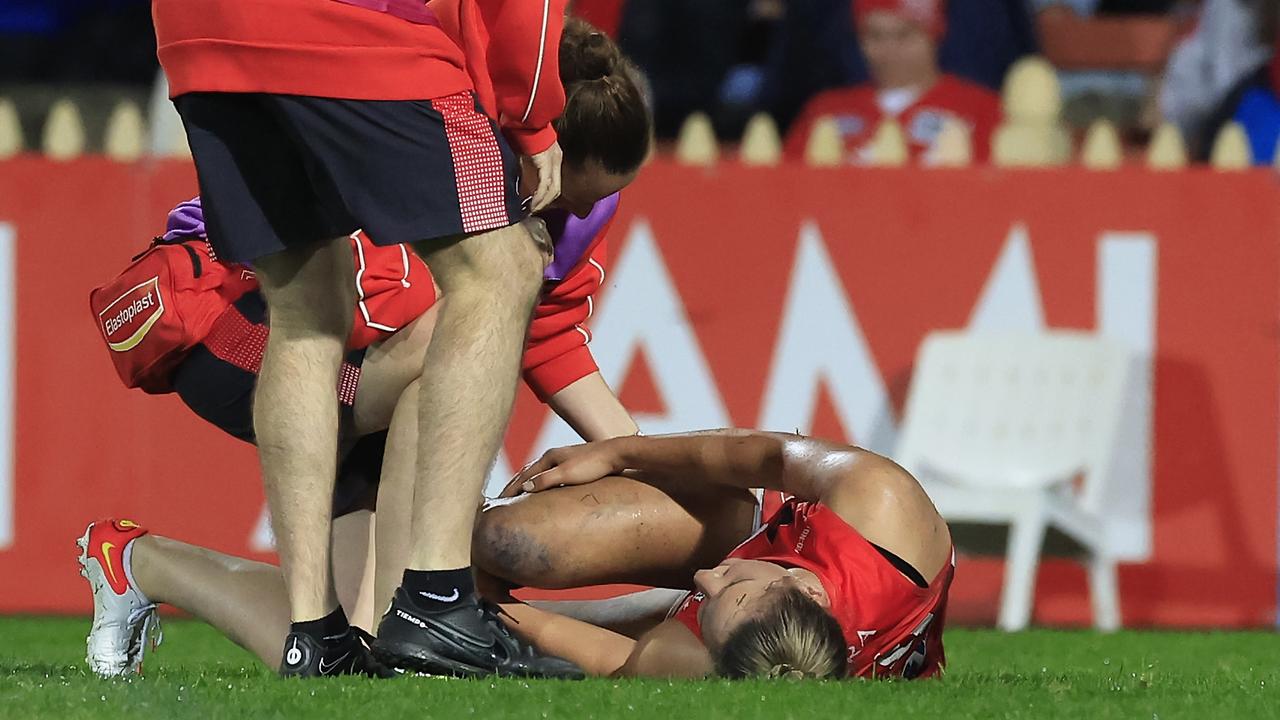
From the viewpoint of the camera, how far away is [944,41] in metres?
7.27

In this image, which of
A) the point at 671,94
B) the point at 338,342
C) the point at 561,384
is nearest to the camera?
the point at 338,342

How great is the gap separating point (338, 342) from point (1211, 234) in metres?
3.39

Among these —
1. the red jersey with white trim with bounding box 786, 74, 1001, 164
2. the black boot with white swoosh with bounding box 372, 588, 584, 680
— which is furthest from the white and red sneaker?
the red jersey with white trim with bounding box 786, 74, 1001, 164

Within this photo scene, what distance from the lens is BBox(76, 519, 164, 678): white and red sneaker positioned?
3.97m

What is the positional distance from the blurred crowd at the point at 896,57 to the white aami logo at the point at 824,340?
→ 22.6 inches

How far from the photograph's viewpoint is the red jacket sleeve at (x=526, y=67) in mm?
3443

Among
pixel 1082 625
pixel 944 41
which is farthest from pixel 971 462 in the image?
pixel 944 41

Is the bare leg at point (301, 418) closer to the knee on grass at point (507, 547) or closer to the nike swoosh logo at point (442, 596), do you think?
the nike swoosh logo at point (442, 596)

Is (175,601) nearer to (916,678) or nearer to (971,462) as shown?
(916,678)

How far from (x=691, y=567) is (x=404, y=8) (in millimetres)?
1318

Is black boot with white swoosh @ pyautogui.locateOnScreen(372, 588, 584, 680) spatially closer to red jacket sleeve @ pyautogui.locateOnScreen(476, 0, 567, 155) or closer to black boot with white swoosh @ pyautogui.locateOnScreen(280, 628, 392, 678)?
black boot with white swoosh @ pyautogui.locateOnScreen(280, 628, 392, 678)

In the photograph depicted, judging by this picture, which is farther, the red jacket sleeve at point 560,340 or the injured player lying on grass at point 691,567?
the red jacket sleeve at point 560,340

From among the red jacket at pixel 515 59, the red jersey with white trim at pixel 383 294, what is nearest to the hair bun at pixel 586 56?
the red jacket at pixel 515 59

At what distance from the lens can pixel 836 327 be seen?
618cm
